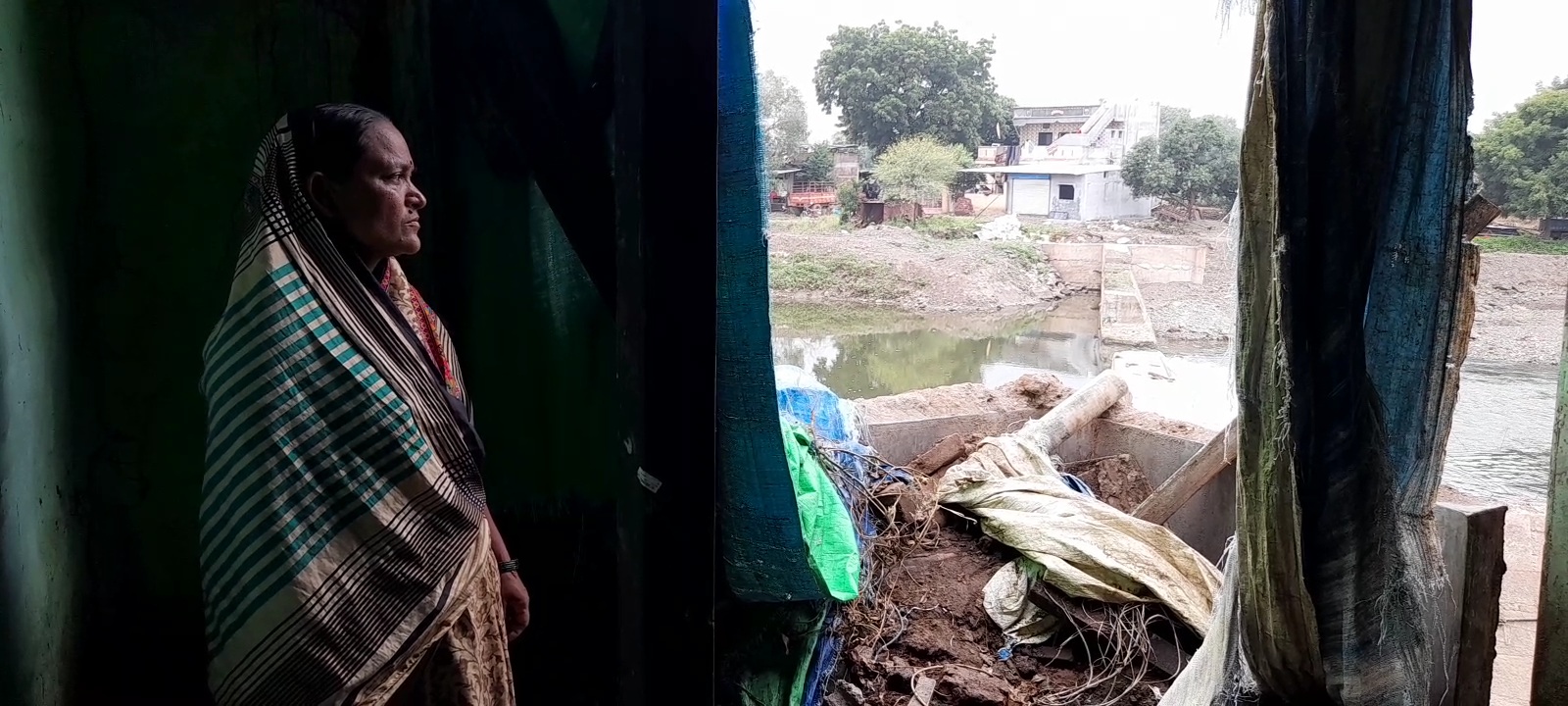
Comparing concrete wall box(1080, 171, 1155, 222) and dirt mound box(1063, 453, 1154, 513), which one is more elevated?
concrete wall box(1080, 171, 1155, 222)

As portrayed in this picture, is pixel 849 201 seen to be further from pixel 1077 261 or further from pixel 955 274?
pixel 1077 261

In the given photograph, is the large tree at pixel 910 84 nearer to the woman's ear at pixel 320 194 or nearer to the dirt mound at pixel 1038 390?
the dirt mound at pixel 1038 390

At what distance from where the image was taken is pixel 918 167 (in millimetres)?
5879

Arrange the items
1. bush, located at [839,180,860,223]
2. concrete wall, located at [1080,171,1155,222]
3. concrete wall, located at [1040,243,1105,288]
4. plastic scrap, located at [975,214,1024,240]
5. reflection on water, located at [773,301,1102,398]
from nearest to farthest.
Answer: concrete wall, located at [1080,171,1155,222] → reflection on water, located at [773,301,1102,398] → bush, located at [839,180,860,223] → plastic scrap, located at [975,214,1024,240] → concrete wall, located at [1040,243,1105,288]

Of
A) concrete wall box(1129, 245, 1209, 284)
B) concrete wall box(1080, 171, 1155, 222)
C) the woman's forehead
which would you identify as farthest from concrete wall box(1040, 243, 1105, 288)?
the woman's forehead

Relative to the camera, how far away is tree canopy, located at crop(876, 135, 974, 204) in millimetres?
5750

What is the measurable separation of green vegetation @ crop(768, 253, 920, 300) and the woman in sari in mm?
4654

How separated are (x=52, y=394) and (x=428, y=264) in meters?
0.74

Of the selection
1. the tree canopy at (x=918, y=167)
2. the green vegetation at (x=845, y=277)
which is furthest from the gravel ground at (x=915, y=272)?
the tree canopy at (x=918, y=167)

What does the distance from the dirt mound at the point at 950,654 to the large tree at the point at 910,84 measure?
3211 millimetres

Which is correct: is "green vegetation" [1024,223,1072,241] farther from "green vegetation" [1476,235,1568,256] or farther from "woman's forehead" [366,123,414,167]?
"woman's forehead" [366,123,414,167]

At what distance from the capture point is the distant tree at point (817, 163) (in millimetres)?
4555

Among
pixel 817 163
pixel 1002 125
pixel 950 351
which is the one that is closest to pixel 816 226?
pixel 817 163

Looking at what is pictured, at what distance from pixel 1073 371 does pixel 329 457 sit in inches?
212
